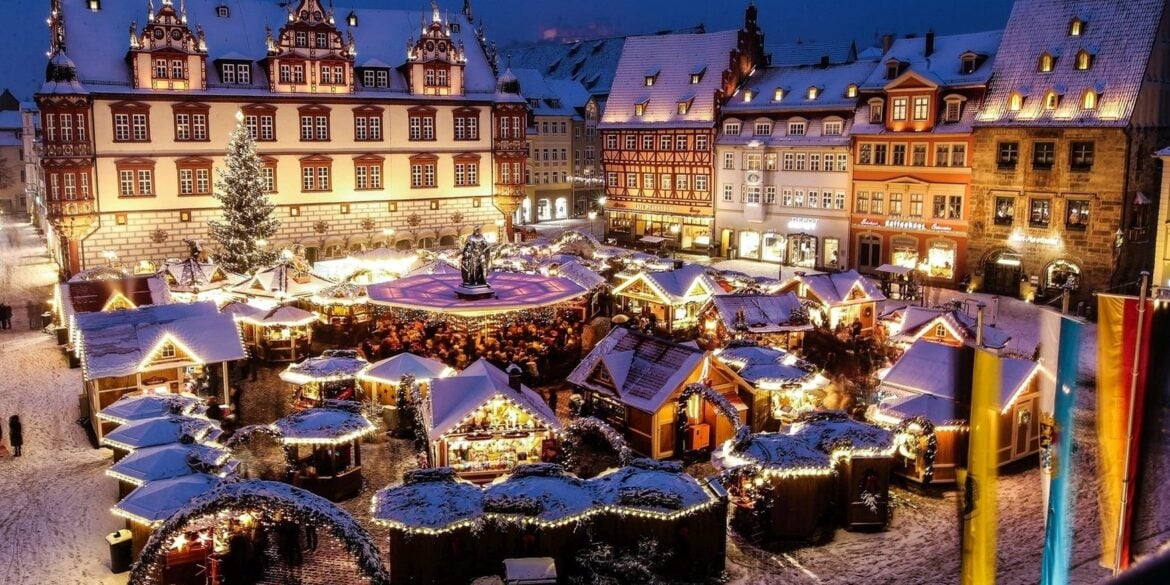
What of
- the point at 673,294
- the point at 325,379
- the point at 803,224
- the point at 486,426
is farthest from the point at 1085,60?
the point at 325,379

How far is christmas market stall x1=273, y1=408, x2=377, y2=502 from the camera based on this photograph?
18000mm

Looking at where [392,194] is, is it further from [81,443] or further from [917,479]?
[917,479]

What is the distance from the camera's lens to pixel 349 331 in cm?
3109

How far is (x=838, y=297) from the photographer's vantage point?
3002 centimetres

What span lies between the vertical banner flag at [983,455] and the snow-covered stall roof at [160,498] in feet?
42.9

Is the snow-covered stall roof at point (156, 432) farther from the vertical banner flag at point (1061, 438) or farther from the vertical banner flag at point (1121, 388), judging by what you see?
the vertical banner flag at point (1121, 388)

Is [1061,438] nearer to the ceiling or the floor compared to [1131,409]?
nearer to the floor

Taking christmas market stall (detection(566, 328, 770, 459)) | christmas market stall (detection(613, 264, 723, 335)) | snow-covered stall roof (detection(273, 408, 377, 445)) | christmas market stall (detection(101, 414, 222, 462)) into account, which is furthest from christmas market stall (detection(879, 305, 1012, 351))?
christmas market stall (detection(101, 414, 222, 462))

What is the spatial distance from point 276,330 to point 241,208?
431 inches

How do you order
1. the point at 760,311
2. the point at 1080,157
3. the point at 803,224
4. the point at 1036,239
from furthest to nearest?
the point at 803,224 < the point at 1036,239 < the point at 1080,157 < the point at 760,311

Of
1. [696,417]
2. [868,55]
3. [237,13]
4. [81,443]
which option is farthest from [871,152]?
[81,443]

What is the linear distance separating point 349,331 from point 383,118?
18715 millimetres

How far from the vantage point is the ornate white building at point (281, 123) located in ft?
130

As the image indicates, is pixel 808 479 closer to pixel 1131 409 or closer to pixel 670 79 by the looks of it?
pixel 1131 409
